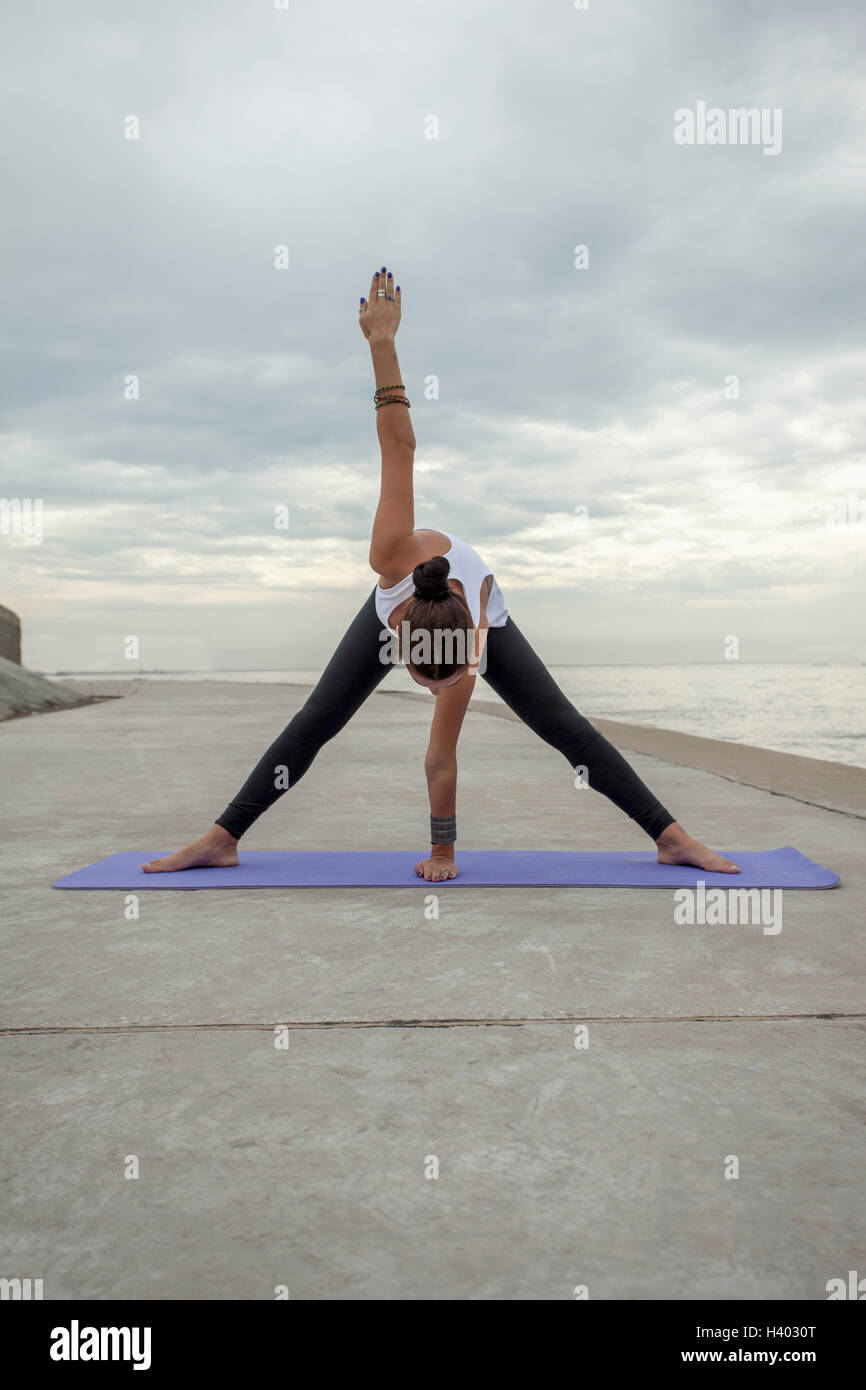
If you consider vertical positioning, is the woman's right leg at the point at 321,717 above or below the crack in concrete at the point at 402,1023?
Answer: above

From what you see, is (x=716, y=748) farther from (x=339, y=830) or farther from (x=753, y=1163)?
(x=753, y=1163)

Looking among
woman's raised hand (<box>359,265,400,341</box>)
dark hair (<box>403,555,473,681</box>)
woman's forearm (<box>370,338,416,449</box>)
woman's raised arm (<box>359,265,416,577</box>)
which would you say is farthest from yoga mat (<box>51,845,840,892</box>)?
woman's raised hand (<box>359,265,400,341</box>)

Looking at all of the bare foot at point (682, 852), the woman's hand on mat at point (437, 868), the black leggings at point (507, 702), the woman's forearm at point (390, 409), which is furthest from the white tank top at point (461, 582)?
the bare foot at point (682, 852)

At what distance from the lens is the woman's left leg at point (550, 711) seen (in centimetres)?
372

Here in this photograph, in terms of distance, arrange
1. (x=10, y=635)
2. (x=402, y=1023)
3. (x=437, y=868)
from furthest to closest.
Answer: (x=10, y=635)
(x=437, y=868)
(x=402, y=1023)

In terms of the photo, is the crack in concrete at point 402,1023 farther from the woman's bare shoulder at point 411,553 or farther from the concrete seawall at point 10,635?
the concrete seawall at point 10,635

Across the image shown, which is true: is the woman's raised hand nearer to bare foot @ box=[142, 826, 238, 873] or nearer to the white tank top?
the white tank top

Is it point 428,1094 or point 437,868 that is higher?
point 437,868

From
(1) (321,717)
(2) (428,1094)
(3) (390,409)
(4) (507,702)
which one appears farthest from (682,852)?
(2) (428,1094)

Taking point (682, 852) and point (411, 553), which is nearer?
point (411, 553)

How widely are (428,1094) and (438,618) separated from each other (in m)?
1.77

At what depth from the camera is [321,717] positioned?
3.75 metres

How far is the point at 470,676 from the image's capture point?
3.68 metres

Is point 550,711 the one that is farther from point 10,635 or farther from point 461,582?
point 10,635
